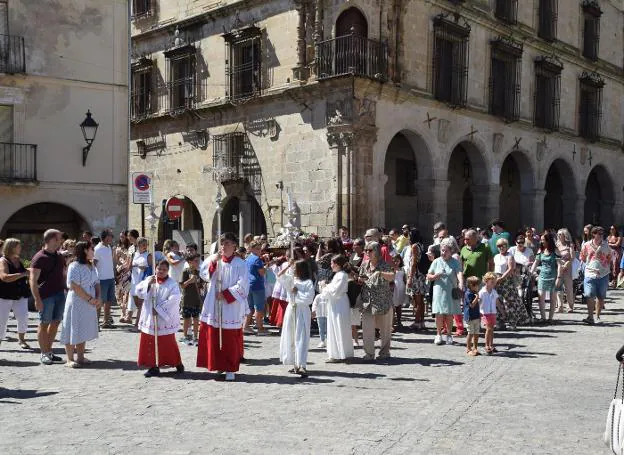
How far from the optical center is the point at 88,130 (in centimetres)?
2016

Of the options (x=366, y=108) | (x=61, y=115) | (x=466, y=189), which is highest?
(x=366, y=108)

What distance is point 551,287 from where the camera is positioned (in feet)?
48.7

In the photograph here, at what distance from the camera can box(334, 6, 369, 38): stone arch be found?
2206cm

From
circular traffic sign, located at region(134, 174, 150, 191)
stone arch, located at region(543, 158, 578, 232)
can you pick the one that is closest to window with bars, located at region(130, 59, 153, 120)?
circular traffic sign, located at region(134, 174, 150, 191)

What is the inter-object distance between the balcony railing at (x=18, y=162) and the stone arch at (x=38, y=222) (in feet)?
3.70

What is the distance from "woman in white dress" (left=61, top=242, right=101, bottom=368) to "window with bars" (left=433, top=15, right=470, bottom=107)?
1622 centimetres

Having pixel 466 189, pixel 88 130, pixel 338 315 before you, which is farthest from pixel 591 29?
pixel 338 315

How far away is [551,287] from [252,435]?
31.3 feet

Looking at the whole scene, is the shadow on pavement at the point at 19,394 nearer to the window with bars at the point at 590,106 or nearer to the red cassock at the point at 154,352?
the red cassock at the point at 154,352

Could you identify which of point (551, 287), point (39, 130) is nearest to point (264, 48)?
point (39, 130)

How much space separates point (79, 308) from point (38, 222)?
39.6 feet

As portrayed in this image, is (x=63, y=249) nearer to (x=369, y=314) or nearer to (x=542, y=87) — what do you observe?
(x=369, y=314)

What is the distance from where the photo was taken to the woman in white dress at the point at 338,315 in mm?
10719

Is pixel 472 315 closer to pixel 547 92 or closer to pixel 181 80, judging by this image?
pixel 181 80
